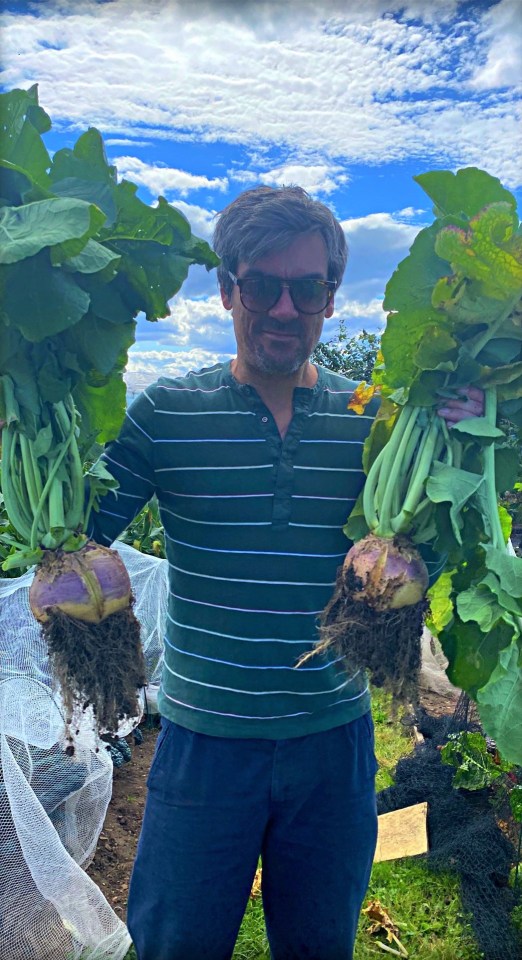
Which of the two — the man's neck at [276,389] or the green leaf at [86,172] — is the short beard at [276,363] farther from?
the green leaf at [86,172]

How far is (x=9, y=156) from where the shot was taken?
217cm

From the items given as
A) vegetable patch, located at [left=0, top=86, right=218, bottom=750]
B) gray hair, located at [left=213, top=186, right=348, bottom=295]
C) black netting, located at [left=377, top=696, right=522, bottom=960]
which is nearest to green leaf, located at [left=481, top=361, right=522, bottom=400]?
gray hair, located at [left=213, top=186, right=348, bottom=295]

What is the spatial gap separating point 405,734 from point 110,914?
1.73 m

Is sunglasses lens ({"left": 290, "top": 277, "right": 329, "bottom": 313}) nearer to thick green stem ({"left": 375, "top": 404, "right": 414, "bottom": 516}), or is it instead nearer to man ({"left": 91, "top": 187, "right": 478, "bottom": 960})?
man ({"left": 91, "top": 187, "right": 478, "bottom": 960})

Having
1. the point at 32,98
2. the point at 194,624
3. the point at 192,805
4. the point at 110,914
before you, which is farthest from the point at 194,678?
the point at 32,98

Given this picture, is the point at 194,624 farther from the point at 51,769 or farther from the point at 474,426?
the point at 51,769

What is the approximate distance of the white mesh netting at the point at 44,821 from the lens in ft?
11.0

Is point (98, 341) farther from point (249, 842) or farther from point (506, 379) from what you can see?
point (249, 842)

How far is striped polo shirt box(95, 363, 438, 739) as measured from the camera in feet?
8.63

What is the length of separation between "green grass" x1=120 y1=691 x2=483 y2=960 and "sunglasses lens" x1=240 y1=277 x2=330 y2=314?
204cm

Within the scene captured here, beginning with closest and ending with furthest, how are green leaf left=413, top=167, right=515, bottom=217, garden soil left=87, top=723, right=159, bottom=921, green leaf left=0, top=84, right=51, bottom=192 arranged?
green leaf left=0, top=84, right=51, bottom=192 → green leaf left=413, top=167, right=515, bottom=217 → garden soil left=87, top=723, right=159, bottom=921

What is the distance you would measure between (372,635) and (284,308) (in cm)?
117

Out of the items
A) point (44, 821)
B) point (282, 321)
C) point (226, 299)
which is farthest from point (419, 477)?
point (44, 821)

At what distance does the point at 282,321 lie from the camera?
8.55ft
